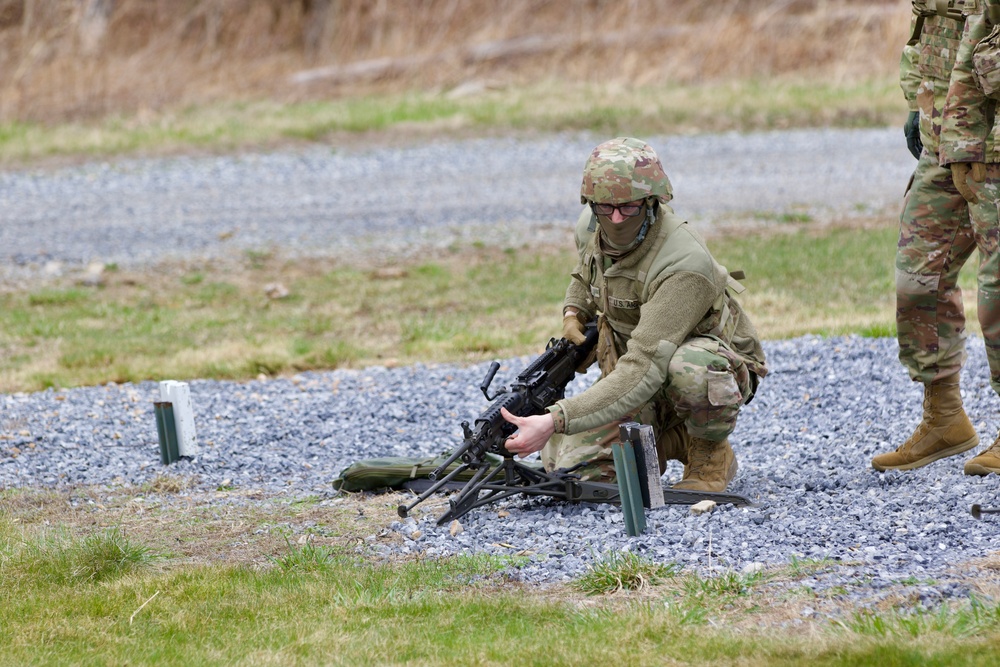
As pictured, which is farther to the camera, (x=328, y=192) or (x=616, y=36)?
(x=616, y=36)

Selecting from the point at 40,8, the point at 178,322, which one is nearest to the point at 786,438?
the point at 178,322

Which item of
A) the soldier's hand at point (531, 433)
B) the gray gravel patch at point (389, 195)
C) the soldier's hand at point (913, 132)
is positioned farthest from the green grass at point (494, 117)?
the soldier's hand at point (531, 433)

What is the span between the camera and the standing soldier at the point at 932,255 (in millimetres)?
5289

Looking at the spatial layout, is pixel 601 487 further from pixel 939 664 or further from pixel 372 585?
pixel 939 664

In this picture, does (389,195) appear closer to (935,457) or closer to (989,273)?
(935,457)

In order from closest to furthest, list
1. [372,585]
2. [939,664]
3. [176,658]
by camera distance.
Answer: [939,664], [176,658], [372,585]

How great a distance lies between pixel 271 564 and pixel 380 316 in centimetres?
514

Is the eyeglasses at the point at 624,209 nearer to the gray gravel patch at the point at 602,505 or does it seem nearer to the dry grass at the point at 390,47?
the gray gravel patch at the point at 602,505

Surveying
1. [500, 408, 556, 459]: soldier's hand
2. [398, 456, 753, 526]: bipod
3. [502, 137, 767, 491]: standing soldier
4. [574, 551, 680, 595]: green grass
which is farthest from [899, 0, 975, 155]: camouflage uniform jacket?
[574, 551, 680, 595]: green grass

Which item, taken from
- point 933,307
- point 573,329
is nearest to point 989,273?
point 933,307

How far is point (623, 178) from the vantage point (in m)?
4.91

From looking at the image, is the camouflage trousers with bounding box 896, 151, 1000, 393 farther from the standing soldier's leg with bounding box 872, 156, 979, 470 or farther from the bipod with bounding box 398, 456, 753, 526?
the bipod with bounding box 398, 456, 753, 526

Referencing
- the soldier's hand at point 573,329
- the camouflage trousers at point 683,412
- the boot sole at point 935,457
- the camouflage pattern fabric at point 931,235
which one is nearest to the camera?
the camouflage trousers at point 683,412

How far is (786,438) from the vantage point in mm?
6398
